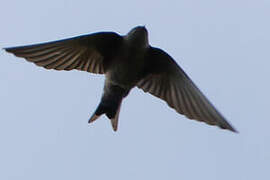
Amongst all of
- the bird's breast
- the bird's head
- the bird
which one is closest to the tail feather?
the bird

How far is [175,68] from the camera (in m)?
6.14

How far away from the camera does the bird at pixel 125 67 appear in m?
5.77

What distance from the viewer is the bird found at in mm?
5770

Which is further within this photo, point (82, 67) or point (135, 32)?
point (82, 67)

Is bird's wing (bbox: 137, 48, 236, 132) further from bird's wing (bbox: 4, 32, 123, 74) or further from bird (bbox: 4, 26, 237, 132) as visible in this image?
bird's wing (bbox: 4, 32, 123, 74)

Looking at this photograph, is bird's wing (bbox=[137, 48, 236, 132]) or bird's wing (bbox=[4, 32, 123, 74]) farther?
bird's wing (bbox=[137, 48, 236, 132])


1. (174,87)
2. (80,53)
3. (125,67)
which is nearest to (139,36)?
(125,67)

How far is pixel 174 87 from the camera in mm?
6234

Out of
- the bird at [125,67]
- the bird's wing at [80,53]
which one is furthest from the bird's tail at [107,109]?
the bird's wing at [80,53]

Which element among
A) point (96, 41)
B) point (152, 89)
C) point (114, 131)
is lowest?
point (114, 131)

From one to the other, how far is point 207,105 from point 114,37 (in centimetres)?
98

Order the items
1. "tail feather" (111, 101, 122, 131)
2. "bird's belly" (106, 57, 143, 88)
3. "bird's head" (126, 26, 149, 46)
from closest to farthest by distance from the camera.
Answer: "bird's head" (126, 26, 149, 46), "bird's belly" (106, 57, 143, 88), "tail feather" (111, 101, 122, 131)

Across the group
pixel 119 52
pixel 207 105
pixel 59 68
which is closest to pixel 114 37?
pixel 119 52

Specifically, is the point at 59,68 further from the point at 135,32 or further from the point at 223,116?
the point at 223,116
